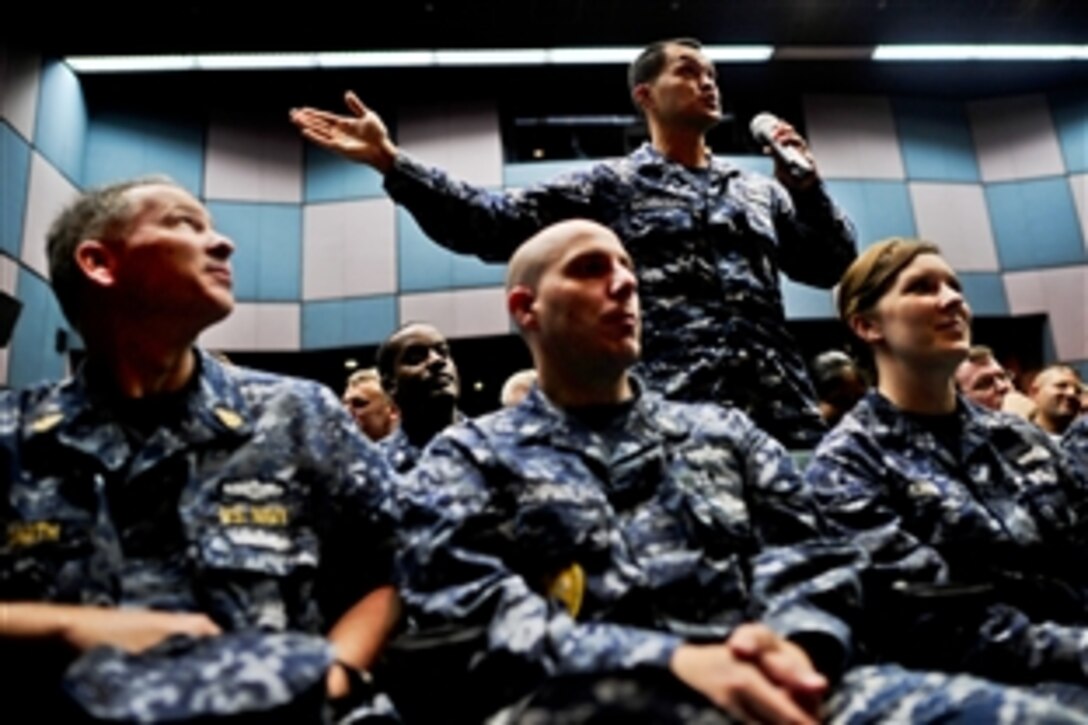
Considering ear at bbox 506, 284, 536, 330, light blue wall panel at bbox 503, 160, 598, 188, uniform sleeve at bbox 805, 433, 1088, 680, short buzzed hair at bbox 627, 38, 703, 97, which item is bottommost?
uniform sleeve at bbox 805, 433, 1088, 680

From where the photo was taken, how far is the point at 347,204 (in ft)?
24.7

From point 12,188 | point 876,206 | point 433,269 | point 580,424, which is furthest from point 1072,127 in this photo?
point 12,188

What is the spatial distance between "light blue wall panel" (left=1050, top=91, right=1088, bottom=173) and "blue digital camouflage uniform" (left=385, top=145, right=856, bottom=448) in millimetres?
6552

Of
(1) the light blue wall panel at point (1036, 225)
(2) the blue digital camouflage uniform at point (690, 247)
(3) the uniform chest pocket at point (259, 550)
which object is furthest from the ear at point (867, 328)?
(1) the light blue wall panel at point (1036, 225)

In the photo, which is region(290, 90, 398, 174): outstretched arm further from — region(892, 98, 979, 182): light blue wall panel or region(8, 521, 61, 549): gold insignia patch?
region(892, 98, 979, 182): light blue wall panel

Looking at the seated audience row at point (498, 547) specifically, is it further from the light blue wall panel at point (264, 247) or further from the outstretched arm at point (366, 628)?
the light blue wall panel at point (264, 247)

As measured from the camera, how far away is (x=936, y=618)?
54.1 inches

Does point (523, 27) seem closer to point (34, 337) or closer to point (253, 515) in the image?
point (34, 337)

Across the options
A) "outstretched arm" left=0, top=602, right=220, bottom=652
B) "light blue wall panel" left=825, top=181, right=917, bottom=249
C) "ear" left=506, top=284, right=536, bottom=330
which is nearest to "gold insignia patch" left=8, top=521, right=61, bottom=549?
"outstretched arm" left=0, top=602, right=220, bottom=652

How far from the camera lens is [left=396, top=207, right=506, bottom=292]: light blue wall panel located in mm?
7285

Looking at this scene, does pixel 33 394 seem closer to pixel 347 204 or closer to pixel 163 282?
pixel 163 282

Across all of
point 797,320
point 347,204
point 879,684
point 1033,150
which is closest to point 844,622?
point 879,684

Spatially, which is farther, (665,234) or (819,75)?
(819,75)

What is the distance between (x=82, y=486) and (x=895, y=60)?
7.58 metres
